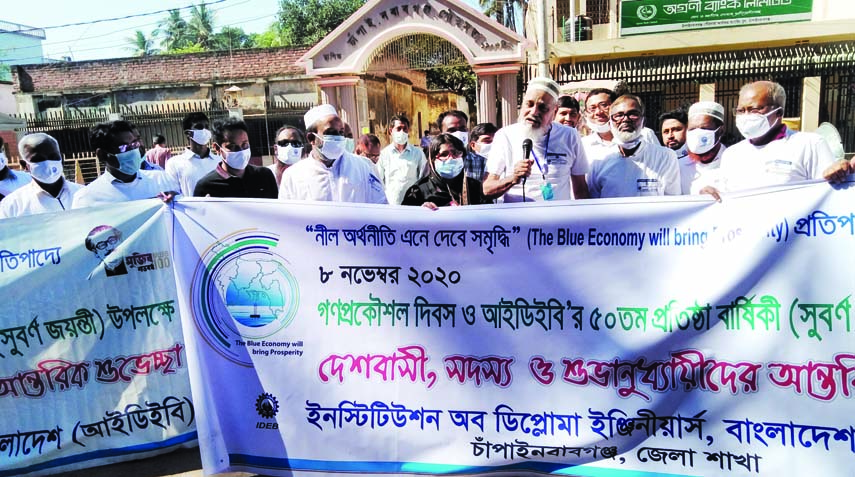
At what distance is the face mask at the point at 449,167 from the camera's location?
12.8 feet

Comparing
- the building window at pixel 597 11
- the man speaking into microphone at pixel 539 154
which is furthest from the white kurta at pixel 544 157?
the building window at pixel 597 11

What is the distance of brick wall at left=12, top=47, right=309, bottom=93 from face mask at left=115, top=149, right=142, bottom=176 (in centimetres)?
1883

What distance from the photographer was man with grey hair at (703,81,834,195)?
331cm

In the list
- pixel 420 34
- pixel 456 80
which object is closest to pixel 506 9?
pixel 456 80

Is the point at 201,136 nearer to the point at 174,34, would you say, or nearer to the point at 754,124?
the point at 754,124

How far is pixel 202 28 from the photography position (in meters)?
57.3

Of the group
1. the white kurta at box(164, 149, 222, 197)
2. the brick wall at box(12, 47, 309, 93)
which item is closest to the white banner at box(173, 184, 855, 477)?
the white kurta at box(164, 149, 222, 197)

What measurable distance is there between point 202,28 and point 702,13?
51.1m

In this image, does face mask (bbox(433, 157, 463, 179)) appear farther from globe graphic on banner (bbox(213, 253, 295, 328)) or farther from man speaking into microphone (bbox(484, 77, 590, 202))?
globe graphic on banner (bbox(213, 253, 295, 328))

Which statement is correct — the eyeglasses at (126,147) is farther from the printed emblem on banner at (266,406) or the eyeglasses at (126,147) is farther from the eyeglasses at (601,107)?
the eyeglasses at (601,107)

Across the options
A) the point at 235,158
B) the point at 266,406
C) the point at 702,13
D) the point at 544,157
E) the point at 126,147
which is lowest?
the point at 266,406

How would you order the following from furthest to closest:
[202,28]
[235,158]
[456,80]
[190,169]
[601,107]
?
[202,28] < [456,80] < [190,169] < [601,107] < [235,158]

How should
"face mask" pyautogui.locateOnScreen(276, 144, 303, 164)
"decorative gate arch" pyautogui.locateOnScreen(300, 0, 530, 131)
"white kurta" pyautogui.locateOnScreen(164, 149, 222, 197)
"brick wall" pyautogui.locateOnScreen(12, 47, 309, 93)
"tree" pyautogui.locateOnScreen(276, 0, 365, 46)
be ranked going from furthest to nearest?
1. "tree" pyautogui.locateOnScreen(276, 0, 365, 46)
2. "brick wall" pyautogui.locateOnScreen(12, 47, 309, 93)
3. "decorative gate arch" pyautogui.locateOnScreen(300, 0, 530, 131)
4. "white kurta" pyautogui.locateOnScreen(164, 149, 222, 197)
5. "face mask" pyautogui.locateOnScreen(276, 144, 303, 164)

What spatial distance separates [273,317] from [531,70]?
14.3 meters
